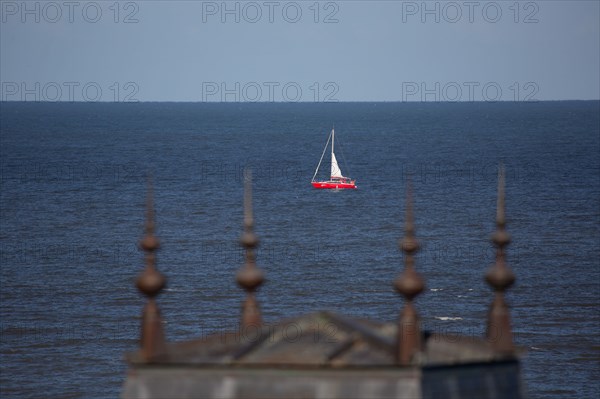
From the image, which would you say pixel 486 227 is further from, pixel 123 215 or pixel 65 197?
pixel 65 197

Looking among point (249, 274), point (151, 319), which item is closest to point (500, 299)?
point (249, 274)

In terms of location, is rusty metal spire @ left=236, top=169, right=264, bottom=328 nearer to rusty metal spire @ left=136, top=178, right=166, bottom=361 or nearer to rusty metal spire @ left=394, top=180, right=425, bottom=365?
rusty metal spire @ left=136, top=178, right=166, bottom=361

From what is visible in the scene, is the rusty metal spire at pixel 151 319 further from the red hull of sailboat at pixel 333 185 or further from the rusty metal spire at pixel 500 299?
the red hull of sailboat at pixel 333 185

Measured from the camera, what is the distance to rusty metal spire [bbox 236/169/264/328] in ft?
→ 49.2

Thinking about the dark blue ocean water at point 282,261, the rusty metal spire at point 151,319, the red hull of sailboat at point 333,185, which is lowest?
the dark blue ocean water at point 282,261

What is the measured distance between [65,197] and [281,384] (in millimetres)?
116814

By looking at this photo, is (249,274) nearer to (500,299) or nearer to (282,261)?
(500,299)

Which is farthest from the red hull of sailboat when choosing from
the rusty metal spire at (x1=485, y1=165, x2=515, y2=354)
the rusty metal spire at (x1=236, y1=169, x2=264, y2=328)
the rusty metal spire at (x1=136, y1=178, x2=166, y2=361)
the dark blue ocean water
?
the rusty metal spire at (x1=136, y1=178, x2=166, y2=361)

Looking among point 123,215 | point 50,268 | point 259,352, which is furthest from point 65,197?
point 259,352

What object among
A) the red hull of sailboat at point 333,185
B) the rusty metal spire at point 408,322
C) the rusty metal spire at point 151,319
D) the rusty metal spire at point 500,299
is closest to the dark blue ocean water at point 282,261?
the red hull of sailboat at point 333,185

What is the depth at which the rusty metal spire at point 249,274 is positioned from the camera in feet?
49.2

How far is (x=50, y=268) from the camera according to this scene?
268ft

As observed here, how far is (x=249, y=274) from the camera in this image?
15.0m

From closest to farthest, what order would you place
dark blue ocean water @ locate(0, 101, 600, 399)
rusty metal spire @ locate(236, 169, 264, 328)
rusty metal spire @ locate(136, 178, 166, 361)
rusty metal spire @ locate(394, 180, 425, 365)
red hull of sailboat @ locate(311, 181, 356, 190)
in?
rusty metal spire @ locate(394, 180, 425, 365)
rusty metal spire @ locate(136, 178, 166, 361)
rusty metal spire @ locate(236, 169, 264, 328)
dark blue ocean water @ locate(0, 101, 600, 399)
red hull of sailboat @ locate(311, 181, 356, 190)
